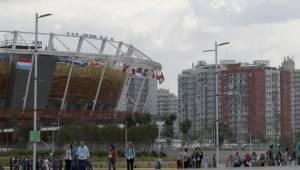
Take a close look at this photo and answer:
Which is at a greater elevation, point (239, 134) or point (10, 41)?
point (10, 41)

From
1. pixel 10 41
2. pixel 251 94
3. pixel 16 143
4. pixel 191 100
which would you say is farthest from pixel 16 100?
pixel 191 100

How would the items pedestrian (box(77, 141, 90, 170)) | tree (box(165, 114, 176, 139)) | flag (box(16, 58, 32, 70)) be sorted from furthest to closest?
tree (box(165, 114, 176, 139))
flag (box(16, 58, 32, 70))
pedestrian (box(77, 141, 90, 170))

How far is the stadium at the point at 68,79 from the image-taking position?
126 m

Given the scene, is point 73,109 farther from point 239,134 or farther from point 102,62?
point 239,134

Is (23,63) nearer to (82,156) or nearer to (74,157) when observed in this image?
(74,157)

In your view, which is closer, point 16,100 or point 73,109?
point 16,100

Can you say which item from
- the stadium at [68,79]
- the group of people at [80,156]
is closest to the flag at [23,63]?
the stadium at [68,79]

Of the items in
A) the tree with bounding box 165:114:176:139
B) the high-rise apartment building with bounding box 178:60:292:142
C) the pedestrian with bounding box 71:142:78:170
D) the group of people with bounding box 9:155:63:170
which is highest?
the high-rise apartment building with bounding box 178:60:292:142

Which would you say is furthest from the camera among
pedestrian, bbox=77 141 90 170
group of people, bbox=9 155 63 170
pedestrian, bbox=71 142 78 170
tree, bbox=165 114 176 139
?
tree, bbox=165 114 176 139

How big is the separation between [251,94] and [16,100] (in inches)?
2325

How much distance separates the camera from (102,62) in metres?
134

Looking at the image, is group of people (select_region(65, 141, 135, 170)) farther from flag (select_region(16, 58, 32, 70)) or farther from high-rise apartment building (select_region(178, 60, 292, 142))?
high-rise apartment building (select_region(178, 60, 292, 142))

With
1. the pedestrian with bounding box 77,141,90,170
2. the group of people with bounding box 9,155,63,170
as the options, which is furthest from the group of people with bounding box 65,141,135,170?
the group of people with bounding box 9,155,63,170

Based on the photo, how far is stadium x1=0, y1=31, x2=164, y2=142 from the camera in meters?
126
